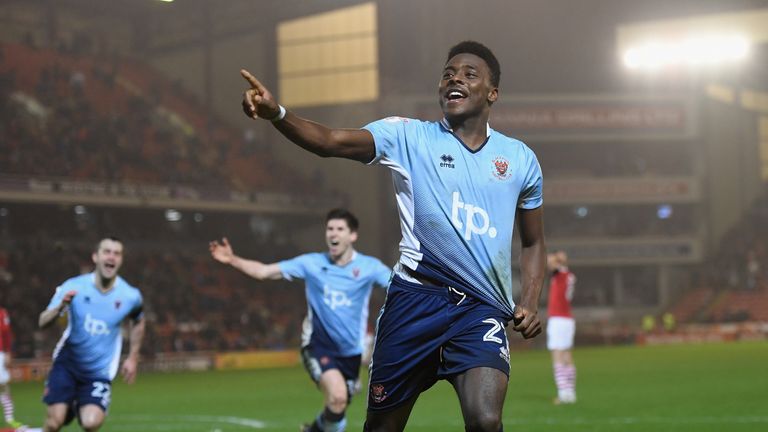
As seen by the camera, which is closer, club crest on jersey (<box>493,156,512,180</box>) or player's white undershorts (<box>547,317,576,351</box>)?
club crest on jersey (<box>493,156,512,180</box>)

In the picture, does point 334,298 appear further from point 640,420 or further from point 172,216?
point 172,216

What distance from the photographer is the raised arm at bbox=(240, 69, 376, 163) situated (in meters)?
5.15

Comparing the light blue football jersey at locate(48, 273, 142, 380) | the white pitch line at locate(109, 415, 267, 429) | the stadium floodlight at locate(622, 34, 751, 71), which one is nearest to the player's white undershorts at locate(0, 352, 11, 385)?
the white pitch line at locate(109, 415, 267, 429)

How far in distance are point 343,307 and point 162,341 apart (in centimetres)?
2602

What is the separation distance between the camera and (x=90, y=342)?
10578 mm

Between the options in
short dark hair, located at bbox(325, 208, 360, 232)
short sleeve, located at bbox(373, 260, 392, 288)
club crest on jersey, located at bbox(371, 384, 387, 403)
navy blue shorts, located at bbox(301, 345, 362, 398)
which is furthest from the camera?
short sleeve, located at bbox(373, 260, 392, 288)

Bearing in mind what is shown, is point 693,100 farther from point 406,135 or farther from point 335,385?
point 406,135

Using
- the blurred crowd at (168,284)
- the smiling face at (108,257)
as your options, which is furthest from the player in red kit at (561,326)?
the blurred crowd at (168,284)

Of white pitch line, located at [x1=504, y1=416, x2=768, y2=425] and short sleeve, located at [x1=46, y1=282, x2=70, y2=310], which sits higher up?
short sleeve, located at [x1=46, y1=282, x2=70, y2=310]

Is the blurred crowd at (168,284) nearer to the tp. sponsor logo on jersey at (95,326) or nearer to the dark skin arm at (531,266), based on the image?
the tp. sponsor logo on jersey at (95,326)

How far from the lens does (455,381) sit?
5.96m

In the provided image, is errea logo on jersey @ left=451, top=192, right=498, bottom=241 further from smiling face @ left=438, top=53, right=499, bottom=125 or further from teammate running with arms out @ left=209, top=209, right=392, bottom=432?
teammate running with arms out @ left=209, top=209, right=392, bottom=432

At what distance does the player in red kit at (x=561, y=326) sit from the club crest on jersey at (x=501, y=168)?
37.7 feet

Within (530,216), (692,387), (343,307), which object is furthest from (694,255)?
(530,216)
